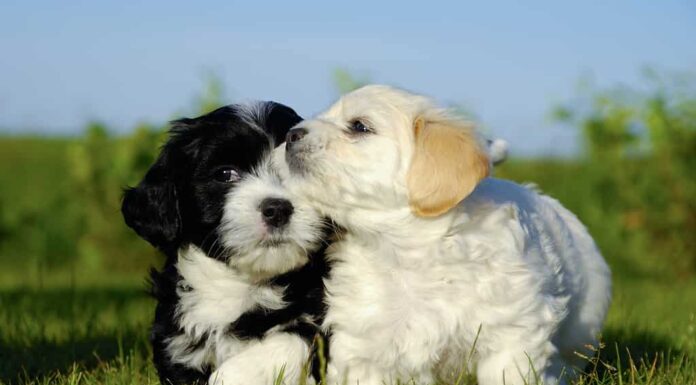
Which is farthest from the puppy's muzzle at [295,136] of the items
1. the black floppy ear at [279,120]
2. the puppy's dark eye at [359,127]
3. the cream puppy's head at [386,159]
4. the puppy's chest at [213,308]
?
the puppy's chest at [213,308]

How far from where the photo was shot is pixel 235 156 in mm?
4250

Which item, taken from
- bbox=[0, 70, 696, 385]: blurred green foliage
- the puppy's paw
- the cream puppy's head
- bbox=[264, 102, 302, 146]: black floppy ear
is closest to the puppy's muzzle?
the cream puppy's head

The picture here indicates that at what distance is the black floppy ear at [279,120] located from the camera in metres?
4.34

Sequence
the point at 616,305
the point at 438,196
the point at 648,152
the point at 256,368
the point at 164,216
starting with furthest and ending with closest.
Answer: the point at 648,152 → the point at 616,305 → the point at 164,216 → the point at 256,368 → the point at 438,196

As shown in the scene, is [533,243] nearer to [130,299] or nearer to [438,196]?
[438,196]

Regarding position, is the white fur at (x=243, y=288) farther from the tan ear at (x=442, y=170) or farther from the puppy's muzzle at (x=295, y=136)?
the tan ear at (x=442, y=170)

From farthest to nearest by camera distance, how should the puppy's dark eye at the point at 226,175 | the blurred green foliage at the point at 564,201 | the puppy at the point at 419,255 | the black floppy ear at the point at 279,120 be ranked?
the blurred green foliage at the point at 564,201 → the black floppy ear at the point at 279,120 → the puppy's dark eye at the point at 226,175 → the puppy at the point at 419,255

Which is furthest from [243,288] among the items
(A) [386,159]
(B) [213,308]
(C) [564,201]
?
(C) [564,201]

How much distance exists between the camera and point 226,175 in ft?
13.9

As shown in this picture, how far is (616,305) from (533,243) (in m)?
3.52

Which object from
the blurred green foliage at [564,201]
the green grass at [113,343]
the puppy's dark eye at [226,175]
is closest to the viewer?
the puppy's dark eye at [226,175]

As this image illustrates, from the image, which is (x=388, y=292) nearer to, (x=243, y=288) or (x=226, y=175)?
(x=243, y=288)

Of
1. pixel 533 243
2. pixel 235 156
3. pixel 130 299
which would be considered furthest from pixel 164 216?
pixel 130 299

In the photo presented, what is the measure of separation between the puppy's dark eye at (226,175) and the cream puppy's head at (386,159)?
1.19 ft
